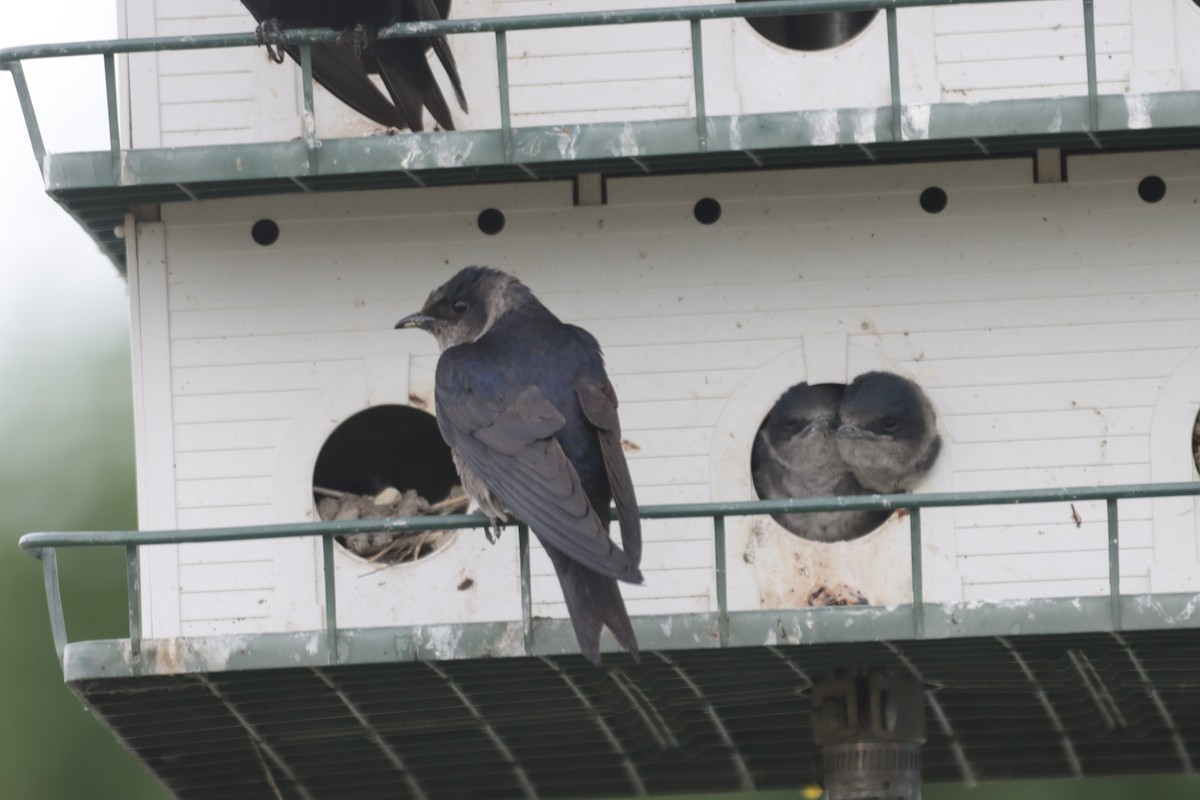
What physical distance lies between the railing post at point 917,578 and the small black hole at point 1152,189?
1312 millimetres

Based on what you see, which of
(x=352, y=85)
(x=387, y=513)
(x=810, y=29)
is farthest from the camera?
(x=810, y=29)

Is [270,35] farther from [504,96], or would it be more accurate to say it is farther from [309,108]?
[504,96]

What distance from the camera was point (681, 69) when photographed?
7918mm

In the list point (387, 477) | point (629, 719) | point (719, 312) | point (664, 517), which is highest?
point (719, 312)

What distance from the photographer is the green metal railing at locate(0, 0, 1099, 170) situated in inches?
289

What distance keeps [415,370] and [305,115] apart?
0.86 metres

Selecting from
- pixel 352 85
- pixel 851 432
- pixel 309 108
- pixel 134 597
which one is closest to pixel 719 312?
pixel 851 432

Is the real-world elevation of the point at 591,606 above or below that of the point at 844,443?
below

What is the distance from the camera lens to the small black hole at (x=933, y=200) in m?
7.99

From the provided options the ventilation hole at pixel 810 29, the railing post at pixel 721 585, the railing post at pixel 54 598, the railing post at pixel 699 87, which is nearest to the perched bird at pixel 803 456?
Answer: the railing post at pixel 721 585

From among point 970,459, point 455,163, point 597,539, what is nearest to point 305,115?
point 455,163

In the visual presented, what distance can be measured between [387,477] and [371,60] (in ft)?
3.70

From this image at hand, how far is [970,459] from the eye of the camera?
7902 mm

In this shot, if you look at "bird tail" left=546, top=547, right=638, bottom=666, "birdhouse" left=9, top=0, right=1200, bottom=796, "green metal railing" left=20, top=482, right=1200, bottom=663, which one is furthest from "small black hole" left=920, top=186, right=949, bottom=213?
"bird tail" left=546, top=547, right=638, bottom=666
